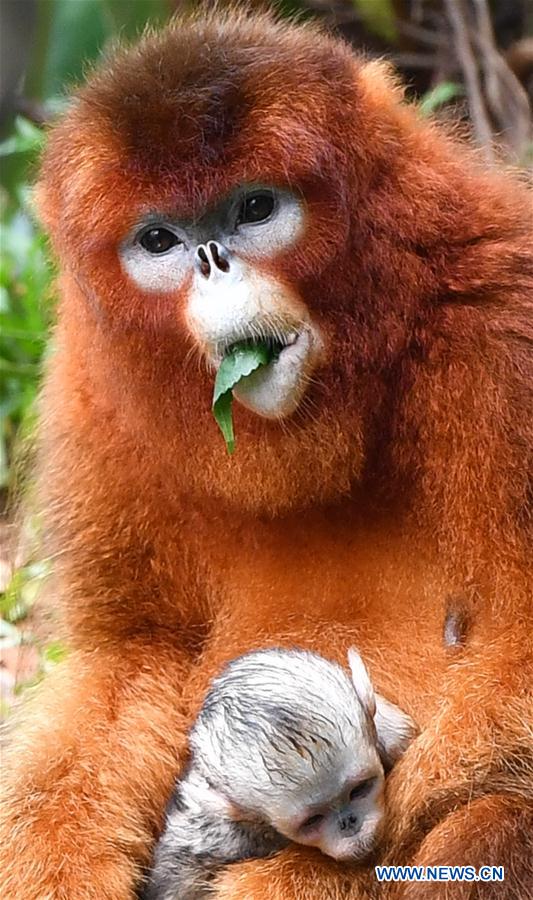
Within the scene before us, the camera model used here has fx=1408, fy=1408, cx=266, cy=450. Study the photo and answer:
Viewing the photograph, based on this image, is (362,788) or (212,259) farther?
(362,788)

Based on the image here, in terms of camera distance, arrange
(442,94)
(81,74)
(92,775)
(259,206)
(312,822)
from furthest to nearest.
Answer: (442,94), (81,74), (92,775), (312,822), (259,206)

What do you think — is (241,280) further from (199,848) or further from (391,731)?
(199,848)

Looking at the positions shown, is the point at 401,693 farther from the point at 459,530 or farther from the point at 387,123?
the point at 387,123

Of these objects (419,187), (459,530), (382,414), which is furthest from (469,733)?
(419,187)

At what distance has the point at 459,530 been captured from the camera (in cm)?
303

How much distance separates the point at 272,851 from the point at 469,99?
3982mm

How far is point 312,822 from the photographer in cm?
299

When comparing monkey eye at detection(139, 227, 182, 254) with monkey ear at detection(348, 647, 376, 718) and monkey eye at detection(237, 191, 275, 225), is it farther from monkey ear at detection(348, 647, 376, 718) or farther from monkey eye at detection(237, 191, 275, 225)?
monkey ear at detection(348, 647, 376, 718)

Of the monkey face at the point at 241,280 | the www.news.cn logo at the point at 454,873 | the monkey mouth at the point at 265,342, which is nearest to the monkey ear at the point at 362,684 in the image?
the www.news.cn logo at the point at 454,873

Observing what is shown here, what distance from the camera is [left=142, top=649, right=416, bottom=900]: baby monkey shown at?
116 inches

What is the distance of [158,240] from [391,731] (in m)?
1.21

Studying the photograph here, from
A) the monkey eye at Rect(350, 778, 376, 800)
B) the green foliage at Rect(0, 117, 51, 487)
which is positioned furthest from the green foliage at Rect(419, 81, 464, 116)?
the monkey eye at Rect(350, 778, 376, 800)

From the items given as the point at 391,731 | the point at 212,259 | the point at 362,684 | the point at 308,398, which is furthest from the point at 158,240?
the point at 391,731

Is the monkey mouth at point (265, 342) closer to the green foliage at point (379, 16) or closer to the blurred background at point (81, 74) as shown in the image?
the blurred background at point (81, 74)
